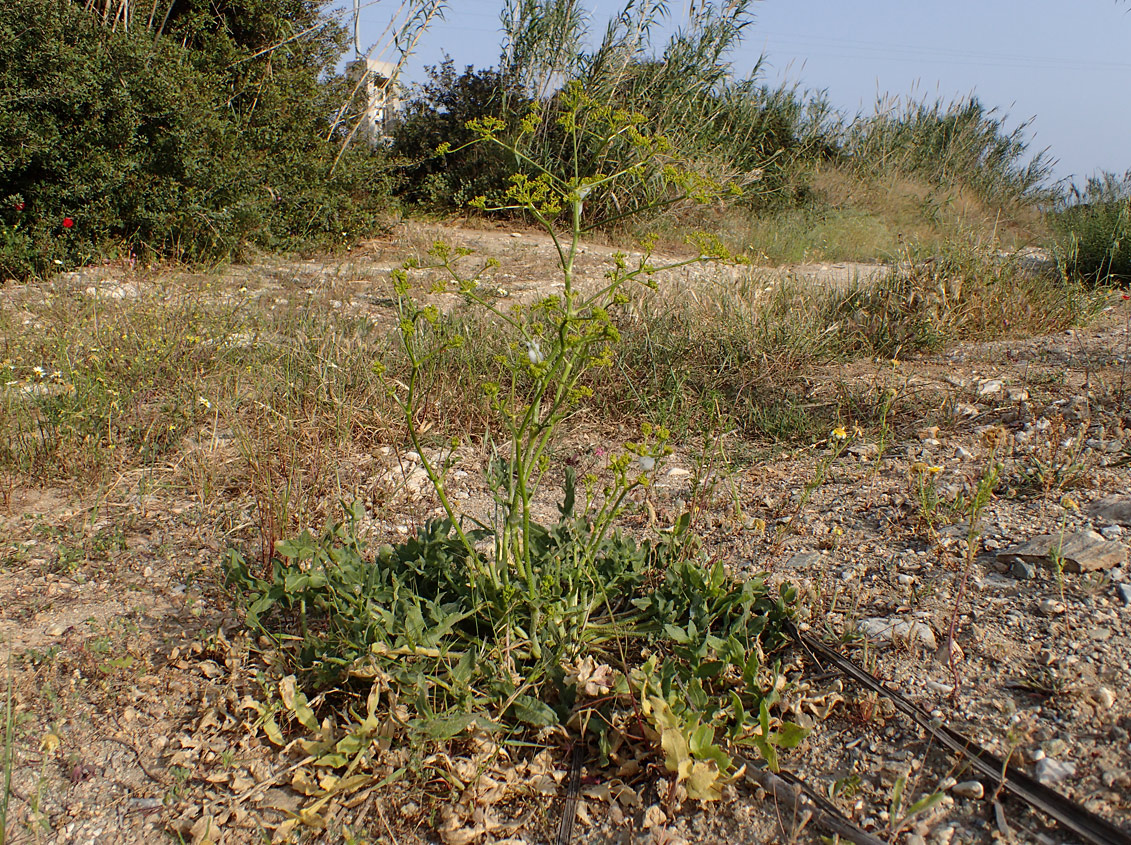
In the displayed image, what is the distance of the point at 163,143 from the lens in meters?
5.56

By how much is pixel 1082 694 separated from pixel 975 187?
12.1 m

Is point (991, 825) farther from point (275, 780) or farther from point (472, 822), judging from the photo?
point (275, 780)

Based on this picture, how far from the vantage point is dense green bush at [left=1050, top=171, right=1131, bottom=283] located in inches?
219

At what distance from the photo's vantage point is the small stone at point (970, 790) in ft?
4.41

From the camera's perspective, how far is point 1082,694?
1.50 metres

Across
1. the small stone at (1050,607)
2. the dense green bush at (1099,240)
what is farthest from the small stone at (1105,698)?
the dense green bush at (1099,240)

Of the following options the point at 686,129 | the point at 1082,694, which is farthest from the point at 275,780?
the point at 686,129

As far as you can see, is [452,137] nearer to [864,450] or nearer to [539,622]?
[864,450]

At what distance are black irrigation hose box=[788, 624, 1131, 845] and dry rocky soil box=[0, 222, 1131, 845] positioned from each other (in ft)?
0.09

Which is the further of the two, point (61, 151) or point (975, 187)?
point (975, 187)

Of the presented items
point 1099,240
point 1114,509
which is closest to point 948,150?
point 1099,240

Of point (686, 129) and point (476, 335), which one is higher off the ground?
point (686, 129)

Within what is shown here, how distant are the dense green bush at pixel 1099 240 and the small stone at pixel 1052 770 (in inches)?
182

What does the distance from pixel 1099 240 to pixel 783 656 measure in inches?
229
